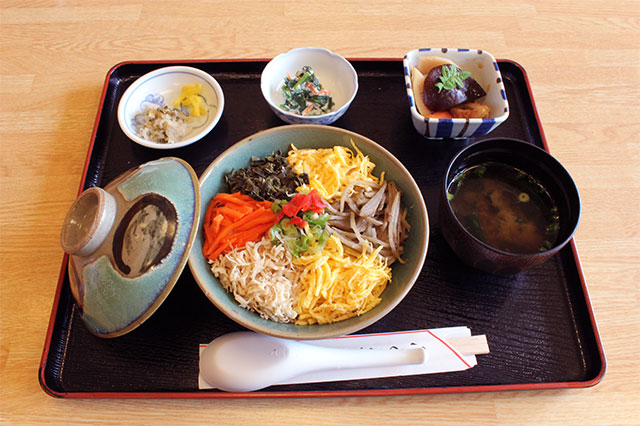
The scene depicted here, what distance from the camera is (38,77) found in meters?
2.45

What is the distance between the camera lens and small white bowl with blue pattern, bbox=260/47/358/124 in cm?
213

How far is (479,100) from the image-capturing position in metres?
2.05

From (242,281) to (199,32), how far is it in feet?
6.09

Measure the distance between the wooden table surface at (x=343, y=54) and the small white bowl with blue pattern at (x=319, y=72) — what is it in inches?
15.7

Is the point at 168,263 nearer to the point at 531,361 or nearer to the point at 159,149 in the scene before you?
the point at 159,149

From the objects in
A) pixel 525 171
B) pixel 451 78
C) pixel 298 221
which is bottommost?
pixel 298 221

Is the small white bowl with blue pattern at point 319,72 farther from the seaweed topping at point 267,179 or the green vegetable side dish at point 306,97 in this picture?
the seaweed topping at point 267,179

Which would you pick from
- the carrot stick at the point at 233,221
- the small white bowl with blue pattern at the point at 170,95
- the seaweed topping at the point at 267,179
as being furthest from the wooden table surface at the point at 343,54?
the seaweed topping at the point at 267,179

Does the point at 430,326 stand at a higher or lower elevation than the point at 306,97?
lower

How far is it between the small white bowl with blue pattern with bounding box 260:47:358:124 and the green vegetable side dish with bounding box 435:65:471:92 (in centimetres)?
43

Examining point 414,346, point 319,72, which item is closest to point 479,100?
point 319,72

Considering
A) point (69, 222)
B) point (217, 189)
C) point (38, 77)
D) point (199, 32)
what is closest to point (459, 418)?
point (217, 189)

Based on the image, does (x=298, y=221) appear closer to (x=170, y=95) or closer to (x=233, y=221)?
(x=233, y=221)

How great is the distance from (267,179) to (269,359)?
0.74 metres
